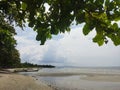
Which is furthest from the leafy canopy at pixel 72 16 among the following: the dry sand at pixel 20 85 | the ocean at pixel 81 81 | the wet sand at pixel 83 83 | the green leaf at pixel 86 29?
the wet sand at pixel 83 83

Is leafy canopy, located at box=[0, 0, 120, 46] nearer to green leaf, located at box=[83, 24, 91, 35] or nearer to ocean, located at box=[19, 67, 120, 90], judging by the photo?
green leaf, located at box=[83, 24, 91, 35]

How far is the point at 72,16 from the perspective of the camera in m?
3.08

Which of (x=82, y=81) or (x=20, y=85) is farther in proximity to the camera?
(x=82, y=81)

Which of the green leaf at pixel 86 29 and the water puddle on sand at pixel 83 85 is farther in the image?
the water puddle on sand at pixel 83 85

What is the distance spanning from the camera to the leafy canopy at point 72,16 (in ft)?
9.79

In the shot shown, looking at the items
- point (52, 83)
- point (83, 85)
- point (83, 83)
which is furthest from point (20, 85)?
point (83, 83)

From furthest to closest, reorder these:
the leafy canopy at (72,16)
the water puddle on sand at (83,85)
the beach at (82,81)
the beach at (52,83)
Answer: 1. the beach at (82,81)
2. the water puddle on sand at (83,85)
3. the beach at (52,83)
4. the leafy canopy at (72,16)

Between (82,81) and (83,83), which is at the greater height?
(82,81)

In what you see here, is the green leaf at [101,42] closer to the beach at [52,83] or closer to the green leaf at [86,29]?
the green leaf at [86,29]

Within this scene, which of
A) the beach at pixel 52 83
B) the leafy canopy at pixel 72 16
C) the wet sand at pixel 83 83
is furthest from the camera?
the wet sand at pixel 83 83

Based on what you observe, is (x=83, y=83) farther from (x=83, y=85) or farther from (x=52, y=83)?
(x=52, y=83)

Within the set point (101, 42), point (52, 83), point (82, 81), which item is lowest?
point (101, 42)

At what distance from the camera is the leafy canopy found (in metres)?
2.98

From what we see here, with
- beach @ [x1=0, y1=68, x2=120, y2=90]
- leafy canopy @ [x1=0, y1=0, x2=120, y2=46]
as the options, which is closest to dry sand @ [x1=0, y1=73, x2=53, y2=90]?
beach @ [x1=0, y1=68, x2=120, y2=90]
